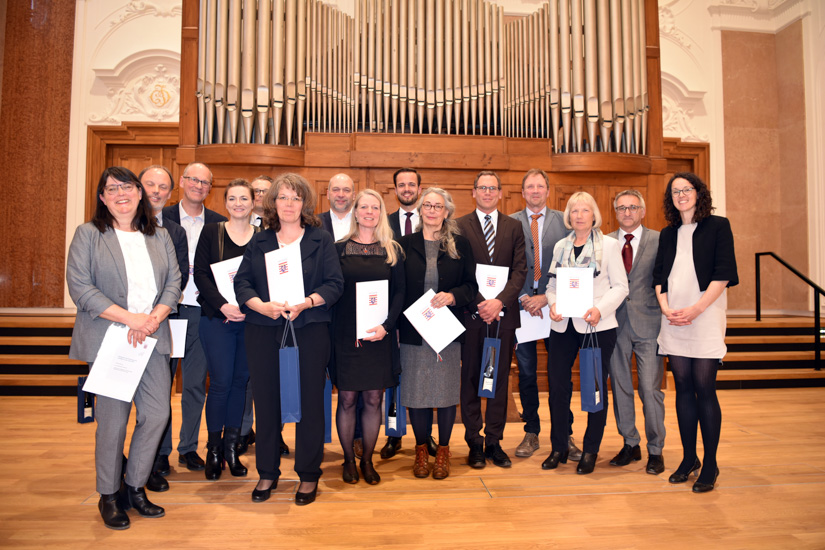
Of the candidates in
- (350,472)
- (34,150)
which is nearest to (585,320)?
(350,472)

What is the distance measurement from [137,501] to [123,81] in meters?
6.69

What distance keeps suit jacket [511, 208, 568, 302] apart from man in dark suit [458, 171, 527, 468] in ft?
0.83

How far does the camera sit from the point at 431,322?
2.75 m

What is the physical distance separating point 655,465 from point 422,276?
1658mm

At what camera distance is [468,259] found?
294cm

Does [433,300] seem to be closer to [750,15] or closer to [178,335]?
[178,335]

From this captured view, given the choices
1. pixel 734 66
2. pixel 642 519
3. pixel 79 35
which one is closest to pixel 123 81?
pixel 79 35

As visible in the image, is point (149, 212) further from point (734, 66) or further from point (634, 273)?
point (734, 66)

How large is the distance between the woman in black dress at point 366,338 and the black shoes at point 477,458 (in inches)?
22.6

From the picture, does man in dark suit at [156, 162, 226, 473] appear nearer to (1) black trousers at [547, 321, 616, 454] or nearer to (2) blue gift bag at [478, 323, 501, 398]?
(2) blue gift bag at [478, 323, 501, 398]

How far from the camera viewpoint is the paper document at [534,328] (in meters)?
3.28

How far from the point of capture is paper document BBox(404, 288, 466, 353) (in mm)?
2750

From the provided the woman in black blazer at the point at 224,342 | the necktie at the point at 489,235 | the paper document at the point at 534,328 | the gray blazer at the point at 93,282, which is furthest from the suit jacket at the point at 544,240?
the gray blazer at the point at 93,282

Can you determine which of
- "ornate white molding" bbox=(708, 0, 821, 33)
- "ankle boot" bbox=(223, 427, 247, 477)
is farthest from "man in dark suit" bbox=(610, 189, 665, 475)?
"ornate white molding" bbox=(708, 0, 821, 33)
